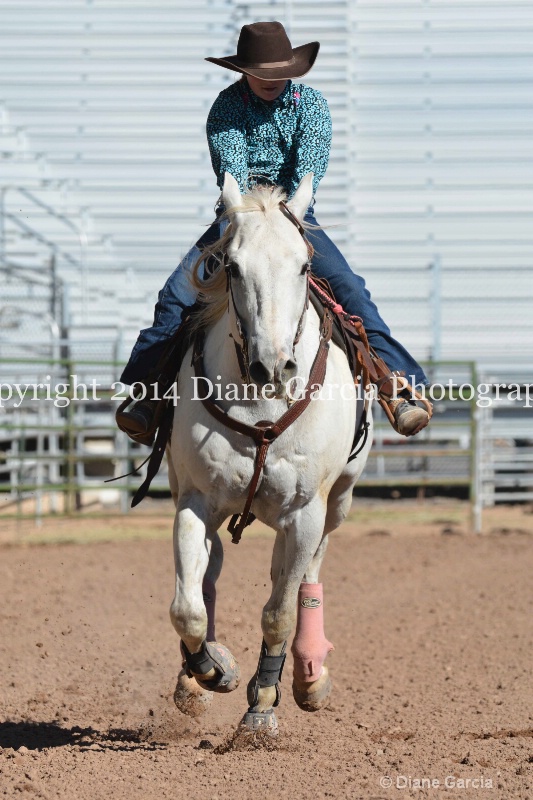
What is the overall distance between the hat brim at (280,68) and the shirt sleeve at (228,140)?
0.47ft

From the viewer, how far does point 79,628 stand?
6.42 m

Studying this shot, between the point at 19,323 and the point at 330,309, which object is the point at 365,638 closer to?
the point at 330,309

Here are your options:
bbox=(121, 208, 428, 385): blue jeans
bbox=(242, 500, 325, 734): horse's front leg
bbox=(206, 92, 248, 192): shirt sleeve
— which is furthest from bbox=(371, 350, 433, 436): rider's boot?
bbox=(206, 92, 248, 192): shirt sleeve

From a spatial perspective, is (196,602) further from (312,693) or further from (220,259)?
(220,259)

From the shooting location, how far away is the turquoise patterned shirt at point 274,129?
4.16 meters

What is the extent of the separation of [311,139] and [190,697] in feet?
7.44

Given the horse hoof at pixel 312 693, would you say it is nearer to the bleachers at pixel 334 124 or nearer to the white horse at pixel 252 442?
the white horse at pixel 252 442

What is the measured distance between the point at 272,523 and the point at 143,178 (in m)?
12.9

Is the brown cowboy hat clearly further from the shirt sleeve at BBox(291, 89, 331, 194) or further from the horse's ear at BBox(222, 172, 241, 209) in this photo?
the horse's ear at BBox(222, 172, 241, 209)

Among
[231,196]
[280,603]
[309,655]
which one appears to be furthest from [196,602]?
[231,196]

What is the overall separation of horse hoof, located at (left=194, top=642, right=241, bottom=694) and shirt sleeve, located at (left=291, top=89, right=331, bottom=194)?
72.8 inches

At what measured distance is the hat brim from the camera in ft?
13.2

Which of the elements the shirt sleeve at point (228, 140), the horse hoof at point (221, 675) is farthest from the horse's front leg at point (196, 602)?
the shirt sleeve at point (228, 140)

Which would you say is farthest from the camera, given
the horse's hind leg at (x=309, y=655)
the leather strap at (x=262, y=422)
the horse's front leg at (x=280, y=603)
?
the horse's hind leg at (x=309, y=655)
